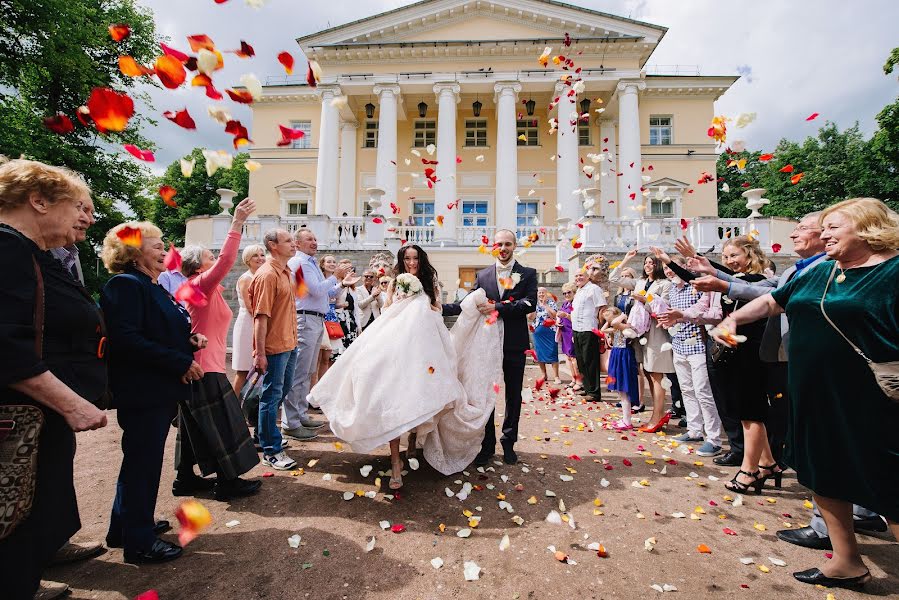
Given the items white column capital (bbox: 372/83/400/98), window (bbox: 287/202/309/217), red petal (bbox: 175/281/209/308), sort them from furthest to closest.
→ window (bbox: 287/202/309/217)
white column capital (bbox: 372/83/400/98)
red petal (bbox: 175/281/209/308)

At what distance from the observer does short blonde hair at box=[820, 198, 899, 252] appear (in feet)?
7.33

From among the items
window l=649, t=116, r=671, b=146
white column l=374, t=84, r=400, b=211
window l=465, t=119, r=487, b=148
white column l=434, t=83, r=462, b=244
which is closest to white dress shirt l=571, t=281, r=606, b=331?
white column l=434, t=83, r=462, b=244

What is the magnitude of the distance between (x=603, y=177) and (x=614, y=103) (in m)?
3.94

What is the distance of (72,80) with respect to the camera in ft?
54.3

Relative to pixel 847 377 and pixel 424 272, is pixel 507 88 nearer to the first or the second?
pixel 424 272

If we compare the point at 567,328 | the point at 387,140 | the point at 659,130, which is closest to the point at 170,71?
the point at 567,328

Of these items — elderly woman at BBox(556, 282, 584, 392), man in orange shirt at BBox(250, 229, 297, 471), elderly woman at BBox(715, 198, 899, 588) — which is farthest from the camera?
elderly woman at BBox(556, 282, 584, 392)

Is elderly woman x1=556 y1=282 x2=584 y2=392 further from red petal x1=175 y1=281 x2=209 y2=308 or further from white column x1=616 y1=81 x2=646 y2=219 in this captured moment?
white column x1=616 y1=81 x2=646 y2=219

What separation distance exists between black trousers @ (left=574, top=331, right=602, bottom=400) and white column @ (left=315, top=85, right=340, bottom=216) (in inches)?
669

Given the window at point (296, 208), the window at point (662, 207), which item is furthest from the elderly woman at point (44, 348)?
the window at point (662, 207)

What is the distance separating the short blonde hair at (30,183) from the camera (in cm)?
183

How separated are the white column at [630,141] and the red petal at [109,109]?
20.1 m

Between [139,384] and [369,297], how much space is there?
14.7 ft

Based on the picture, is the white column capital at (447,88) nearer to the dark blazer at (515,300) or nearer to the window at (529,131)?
the window at (529,131)
